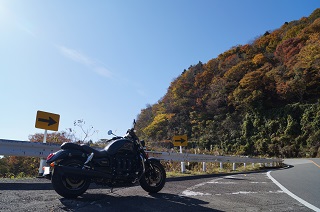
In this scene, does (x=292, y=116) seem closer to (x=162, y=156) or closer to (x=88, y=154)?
(x=162, y=156)

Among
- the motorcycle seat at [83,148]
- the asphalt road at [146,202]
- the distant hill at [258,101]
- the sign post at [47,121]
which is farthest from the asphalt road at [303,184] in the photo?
the distant hill at [258,101]

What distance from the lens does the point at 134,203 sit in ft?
14.6

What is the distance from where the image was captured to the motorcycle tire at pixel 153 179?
562 centimetres

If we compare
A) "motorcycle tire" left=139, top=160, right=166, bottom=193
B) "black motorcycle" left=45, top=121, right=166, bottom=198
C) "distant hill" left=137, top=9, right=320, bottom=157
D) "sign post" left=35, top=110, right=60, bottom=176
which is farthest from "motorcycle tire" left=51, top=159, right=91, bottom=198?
"distant hill" left=137, top=9, right=320, bottom=157

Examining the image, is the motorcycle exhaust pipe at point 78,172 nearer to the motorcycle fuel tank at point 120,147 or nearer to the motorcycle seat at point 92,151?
the motorcycle seat at point 92,151

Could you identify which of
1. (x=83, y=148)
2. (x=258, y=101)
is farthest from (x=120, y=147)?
(x=258, y=101)

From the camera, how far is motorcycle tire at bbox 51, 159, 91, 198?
4477 millimetres

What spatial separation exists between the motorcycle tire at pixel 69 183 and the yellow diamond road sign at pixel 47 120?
4160mm

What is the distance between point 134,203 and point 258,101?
45.2 m

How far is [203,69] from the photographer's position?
6538 cm

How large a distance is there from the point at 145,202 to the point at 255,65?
5096 cm

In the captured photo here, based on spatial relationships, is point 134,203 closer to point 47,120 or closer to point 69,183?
point 69,183

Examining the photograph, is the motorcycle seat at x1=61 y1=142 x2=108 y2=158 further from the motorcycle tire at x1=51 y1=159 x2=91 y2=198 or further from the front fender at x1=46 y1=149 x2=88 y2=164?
the motorcycle tire at x1=51 y1=159 x2=91 y2=198

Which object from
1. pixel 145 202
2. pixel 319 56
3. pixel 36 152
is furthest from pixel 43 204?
pixel 319 56
